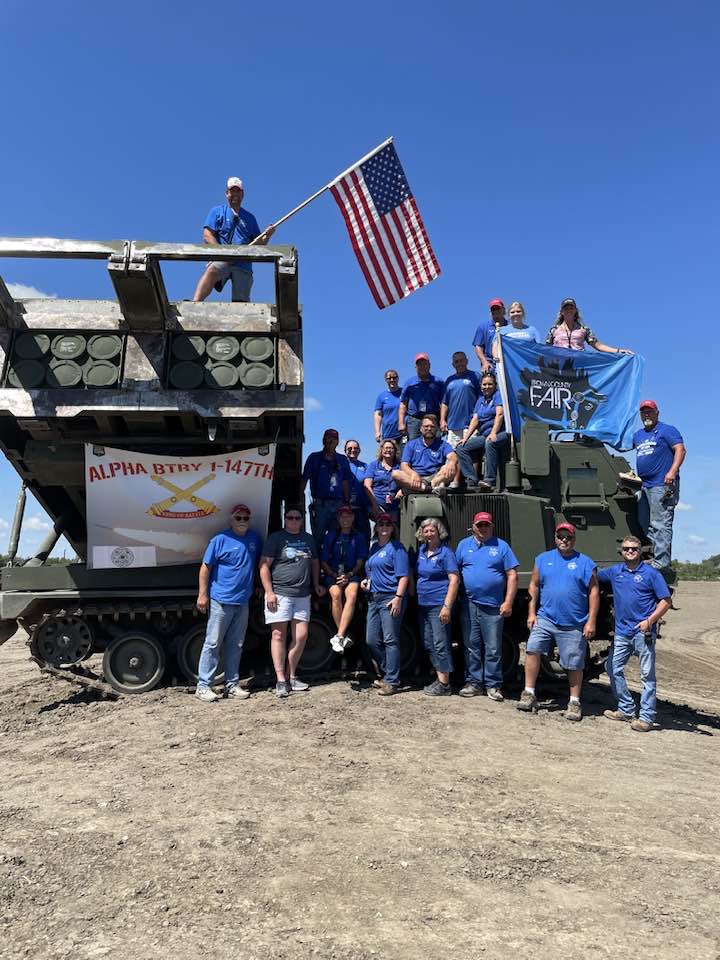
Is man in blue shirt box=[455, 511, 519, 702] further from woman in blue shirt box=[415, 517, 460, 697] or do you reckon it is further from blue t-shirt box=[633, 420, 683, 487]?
blue t-shirt box=[633, 420, 683, 487]

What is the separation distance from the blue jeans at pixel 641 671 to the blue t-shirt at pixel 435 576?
175 centimetres

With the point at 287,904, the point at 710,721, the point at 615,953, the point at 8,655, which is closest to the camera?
the point at 615,953

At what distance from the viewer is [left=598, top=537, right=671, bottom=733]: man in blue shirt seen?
6.53 meters

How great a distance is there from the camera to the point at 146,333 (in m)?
7.16

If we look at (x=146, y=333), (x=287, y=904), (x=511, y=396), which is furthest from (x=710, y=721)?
(x=146, y=333)

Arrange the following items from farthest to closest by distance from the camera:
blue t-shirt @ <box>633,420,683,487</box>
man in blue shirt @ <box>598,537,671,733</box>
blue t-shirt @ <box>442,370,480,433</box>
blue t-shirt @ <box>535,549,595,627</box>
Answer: blue t-shirt @ <box>442,370,480,433</box>, blue t-shirt @ <box>633,420,683,487</box>, blue t-shirt @ <box>535,549,595,627</box>, man in blue shirt @ <box>598,537,671,733</box>

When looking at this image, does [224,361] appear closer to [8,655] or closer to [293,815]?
[293,815]

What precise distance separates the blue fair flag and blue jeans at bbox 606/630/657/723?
108 inches

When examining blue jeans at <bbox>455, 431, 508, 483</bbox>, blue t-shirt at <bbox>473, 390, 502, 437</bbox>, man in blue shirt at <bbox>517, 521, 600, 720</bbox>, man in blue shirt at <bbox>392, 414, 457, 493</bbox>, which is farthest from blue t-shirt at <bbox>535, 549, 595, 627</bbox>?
blue t-shirt at <bbox>473, 390, 502, 437</bbox>

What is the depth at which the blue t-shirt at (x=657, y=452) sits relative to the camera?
25.6 ft

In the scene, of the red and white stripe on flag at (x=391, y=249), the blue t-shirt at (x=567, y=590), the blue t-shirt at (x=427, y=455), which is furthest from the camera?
the red and white stripe on flag at (x=391, y=249)

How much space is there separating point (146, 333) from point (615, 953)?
21.0ft

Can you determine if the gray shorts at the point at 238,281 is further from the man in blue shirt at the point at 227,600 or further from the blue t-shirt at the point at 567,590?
the blue t-shirt at the point at 567,590

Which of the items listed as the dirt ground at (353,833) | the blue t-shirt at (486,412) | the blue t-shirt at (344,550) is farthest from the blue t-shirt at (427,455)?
the dirt ground at (353,833)
